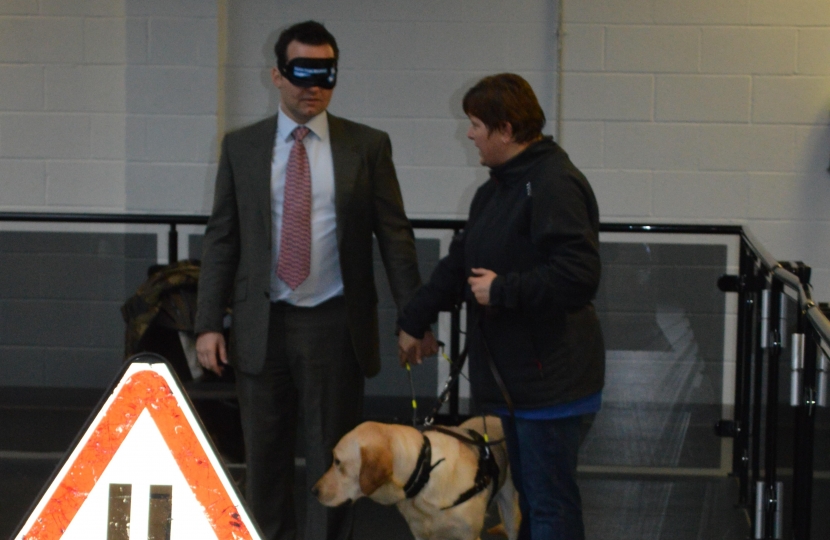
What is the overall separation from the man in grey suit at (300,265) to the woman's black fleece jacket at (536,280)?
356 mm

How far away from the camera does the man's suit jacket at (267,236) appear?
2.85m

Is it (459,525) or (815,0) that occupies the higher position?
(815,0)

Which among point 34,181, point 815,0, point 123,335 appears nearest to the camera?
point 123,335

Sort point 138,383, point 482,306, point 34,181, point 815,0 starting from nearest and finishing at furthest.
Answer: point 138,383 → point 482,306 → point 815,0 → point 34,181

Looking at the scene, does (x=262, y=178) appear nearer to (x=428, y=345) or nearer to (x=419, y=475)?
(x=428, y=345)

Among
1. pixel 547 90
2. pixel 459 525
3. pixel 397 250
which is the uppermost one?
pixel 547 90

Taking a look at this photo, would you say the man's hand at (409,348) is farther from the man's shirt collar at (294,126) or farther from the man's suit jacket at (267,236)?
the man's shirt collar at (294,126)

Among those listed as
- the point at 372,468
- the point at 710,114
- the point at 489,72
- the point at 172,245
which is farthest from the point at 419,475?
the point at 710,114

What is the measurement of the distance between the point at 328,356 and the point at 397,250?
36 centimetres

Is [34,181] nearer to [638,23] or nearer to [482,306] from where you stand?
[638,23]

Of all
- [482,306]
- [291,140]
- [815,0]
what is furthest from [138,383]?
[815,0]

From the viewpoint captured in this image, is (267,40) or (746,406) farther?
(267,40)

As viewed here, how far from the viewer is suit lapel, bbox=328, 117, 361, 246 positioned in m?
2.84

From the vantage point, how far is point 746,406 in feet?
12.9
